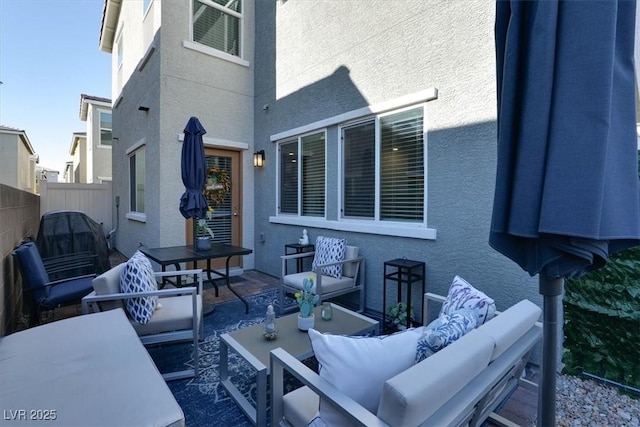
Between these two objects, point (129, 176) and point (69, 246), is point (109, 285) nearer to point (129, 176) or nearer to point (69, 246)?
point (69, 246)

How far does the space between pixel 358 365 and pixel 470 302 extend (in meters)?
1.06

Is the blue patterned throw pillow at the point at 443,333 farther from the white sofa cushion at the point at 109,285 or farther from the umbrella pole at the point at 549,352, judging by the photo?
the white sofa cushion at the point at 109,285

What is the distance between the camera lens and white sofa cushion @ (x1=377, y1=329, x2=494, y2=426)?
111 cm

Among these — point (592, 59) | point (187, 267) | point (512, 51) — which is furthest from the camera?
point (187, 267)

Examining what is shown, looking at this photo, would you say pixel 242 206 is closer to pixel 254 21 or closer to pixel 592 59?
pixel 254 21

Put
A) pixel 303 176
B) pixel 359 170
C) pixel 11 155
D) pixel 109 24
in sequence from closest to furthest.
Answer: pixel 359 170, pixel 303 176, pixel 109 24, pixel 11 155

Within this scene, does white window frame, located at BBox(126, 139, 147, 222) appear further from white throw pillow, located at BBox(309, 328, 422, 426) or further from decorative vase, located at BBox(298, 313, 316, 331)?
white throw pillow, located at BBox(309, 328, 422, 426)

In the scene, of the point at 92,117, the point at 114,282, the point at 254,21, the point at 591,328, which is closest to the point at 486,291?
the point at 591,328

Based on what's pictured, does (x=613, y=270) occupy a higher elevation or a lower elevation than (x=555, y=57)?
lower

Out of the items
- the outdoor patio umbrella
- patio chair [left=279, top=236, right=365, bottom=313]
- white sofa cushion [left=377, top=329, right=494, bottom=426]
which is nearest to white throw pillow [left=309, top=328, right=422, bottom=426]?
white sofa cushion [left=377, top=329, right=494, bottom=426]

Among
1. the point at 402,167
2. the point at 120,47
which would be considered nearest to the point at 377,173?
the point at 402,167

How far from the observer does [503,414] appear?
2.35m

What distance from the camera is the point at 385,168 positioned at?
438 centimetres

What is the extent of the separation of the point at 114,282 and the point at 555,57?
3.41 m
